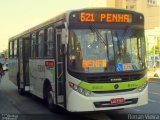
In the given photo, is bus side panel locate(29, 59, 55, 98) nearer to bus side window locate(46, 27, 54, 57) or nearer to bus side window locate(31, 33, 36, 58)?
bus side window locate(31, 33, 36, 58)

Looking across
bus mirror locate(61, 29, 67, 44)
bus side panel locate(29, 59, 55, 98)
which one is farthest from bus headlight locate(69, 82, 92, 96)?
bus side panel locate(29, 59, 55, 98)

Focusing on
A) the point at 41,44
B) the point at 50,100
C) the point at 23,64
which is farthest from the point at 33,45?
the point at 50,100

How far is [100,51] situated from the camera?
10.3 metres

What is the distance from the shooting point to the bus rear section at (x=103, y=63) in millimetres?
10031

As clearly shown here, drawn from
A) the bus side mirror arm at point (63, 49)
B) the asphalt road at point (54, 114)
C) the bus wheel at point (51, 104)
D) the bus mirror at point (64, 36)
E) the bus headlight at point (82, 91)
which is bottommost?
the asphalt road at point (54, 114)

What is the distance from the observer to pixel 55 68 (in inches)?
453

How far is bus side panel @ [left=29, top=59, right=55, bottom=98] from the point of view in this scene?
12422mm

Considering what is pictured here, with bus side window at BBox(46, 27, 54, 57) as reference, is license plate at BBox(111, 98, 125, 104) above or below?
below

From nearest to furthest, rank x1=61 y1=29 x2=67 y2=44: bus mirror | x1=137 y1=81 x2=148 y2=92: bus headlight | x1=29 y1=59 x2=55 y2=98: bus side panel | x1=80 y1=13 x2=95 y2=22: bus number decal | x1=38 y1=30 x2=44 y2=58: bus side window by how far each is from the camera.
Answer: x1=61 y1=29 x2=67 y2=44: bus mirror → x1=80 y1=13 x2=95 y2=22: bus number decal → x1=137 y1=81 x2=148 y2=92: bus headlight → x1=29 y1=59 x2=55 y2=98: bus side panel → x1=38 y1=30 x2=44 y2=58: bus side window

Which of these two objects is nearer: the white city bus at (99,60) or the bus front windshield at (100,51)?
the white city bus at (99,60)

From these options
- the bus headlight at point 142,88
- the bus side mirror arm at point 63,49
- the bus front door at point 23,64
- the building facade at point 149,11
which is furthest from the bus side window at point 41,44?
the building facade at point 149,11

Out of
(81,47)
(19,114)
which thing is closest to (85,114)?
(19,114)

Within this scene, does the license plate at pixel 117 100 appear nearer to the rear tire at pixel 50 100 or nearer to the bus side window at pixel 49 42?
the rear tire at pixel 50 100

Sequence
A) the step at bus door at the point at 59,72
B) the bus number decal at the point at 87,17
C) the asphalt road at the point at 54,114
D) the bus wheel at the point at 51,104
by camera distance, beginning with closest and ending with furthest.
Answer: the bus number decal at the point at 87,17 → the step at bus door at the point at 59,72 → the asphalt road at the point at 54,114 → the bus wheel at the point at 51,104
